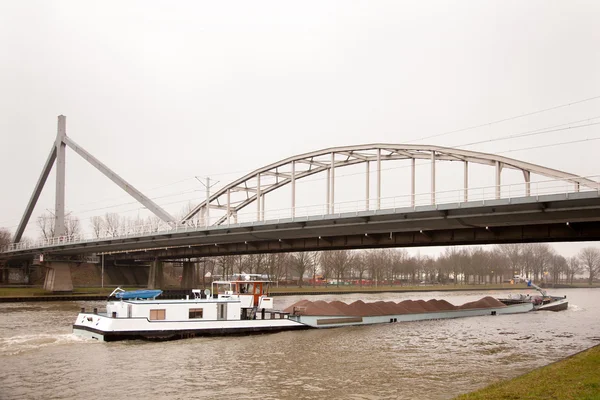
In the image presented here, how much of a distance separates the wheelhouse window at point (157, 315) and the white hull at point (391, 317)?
26.2ft

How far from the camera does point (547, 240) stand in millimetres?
33281

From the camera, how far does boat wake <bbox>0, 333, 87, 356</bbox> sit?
25391 mm

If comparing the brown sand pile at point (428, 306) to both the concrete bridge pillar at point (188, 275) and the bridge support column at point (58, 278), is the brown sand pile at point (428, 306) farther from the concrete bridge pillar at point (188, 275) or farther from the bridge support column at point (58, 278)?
the bridge support column at point (58, 278)

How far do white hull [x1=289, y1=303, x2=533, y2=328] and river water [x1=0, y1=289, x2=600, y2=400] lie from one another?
968 mm

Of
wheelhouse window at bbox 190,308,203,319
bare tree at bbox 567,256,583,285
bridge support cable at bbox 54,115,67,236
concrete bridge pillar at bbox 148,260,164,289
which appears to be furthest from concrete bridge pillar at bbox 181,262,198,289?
bare tree at bbox 567,256,583,285

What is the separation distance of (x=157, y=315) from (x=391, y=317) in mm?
16660

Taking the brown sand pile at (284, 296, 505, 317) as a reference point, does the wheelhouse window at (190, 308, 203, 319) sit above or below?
above

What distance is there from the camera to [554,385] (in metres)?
15.3

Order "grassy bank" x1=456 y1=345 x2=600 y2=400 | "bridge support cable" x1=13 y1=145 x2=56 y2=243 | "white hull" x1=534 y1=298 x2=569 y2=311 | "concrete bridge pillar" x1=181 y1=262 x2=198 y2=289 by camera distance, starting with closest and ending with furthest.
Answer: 1. "grassy bank" x1=456 y1=345 x2=600 y2=400
2. "white hull" x1=534 y1=298 x2=569 y2=311
3. "concrete bridge pillar" x1=181 y1=262 x2=198 y2=289
4. "bridge support cable" x1=13 y1=145 x2=56 y2=243

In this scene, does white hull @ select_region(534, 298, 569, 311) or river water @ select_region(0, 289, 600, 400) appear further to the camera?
white hull @ select_region(534, 298, 569, 311)

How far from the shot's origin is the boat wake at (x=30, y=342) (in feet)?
83.3

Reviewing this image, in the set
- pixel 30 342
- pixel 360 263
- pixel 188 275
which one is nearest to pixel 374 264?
pixel 360 263

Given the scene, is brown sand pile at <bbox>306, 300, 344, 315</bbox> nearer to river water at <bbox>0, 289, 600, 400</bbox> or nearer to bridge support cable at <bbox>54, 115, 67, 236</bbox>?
river water at <bbox>0, 289, 600, 400</bbox>

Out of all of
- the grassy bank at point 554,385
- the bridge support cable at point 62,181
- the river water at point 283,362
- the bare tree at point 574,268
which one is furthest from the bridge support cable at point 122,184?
the bare tree at point 574,268
